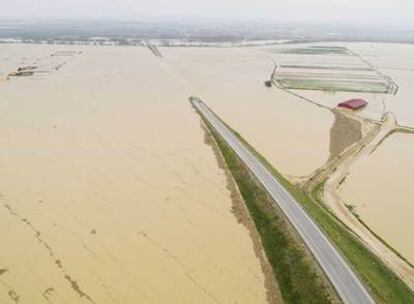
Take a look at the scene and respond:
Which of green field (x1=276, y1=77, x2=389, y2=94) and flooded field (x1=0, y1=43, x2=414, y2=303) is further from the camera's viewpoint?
green field (x1=276, y1=77, x2=389, y2=94)

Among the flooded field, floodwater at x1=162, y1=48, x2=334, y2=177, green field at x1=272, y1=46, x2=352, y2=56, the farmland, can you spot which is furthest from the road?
green field at x1=272, y1=46, x2=352, y2=56

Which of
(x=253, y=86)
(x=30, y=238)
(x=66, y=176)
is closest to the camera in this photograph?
(x=30, y=238)

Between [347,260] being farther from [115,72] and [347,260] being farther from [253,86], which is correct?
[115,72]

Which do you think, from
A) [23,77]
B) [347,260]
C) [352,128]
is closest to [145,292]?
[347,260]

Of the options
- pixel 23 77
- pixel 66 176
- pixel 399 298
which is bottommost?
pixel 399 298

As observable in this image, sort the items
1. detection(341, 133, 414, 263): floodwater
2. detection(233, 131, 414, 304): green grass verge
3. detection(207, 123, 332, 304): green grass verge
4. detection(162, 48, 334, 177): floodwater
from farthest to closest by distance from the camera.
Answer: detection(162, 48, 334, 177): floodwater
detection(341, 133, 414, 263): floodwater
detection(233, 131, 414, 304): green grass verge
detection(207, 123, 332, 304): green grass verge

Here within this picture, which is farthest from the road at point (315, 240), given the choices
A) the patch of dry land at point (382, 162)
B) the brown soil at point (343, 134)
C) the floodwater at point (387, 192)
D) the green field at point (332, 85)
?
the green field at point (332, 85)

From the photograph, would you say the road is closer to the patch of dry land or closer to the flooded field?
the flooded field
